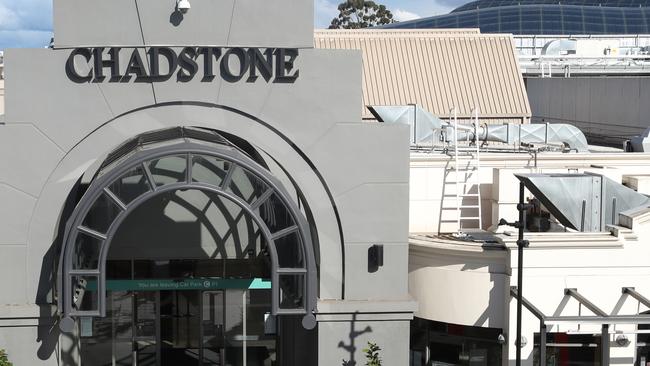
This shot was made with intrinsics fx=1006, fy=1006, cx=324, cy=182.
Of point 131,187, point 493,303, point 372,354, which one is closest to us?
point 372,354

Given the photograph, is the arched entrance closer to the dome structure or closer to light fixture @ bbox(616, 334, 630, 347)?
light fixture @ bbox(616, 334, 630, 347)

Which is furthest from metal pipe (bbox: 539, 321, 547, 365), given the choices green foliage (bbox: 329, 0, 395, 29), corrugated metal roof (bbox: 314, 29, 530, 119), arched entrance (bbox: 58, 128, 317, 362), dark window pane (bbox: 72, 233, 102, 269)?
green foliage (bbox: 329, 0, 395, 29)

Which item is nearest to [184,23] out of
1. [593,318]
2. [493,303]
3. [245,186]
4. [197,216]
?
[245,186]

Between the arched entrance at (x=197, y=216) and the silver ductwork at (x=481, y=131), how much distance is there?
7.56 metres

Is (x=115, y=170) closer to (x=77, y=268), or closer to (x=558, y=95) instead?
(x=77, y=268)

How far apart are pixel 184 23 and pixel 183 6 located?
1.19 feet

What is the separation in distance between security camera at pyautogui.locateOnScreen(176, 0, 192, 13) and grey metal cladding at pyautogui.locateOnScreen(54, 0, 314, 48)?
4.0 inches

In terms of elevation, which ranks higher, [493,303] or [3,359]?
[493,303]

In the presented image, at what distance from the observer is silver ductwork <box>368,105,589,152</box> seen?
3000 centimetres

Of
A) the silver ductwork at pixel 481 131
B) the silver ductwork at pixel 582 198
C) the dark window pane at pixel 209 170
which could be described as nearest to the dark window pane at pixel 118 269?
the dark window pane at pixel 209 170

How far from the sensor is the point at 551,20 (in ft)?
429

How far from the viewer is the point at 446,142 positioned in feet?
97.3

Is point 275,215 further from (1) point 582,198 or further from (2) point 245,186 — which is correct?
(1) point 582,198

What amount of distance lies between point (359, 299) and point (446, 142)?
10445 mm
